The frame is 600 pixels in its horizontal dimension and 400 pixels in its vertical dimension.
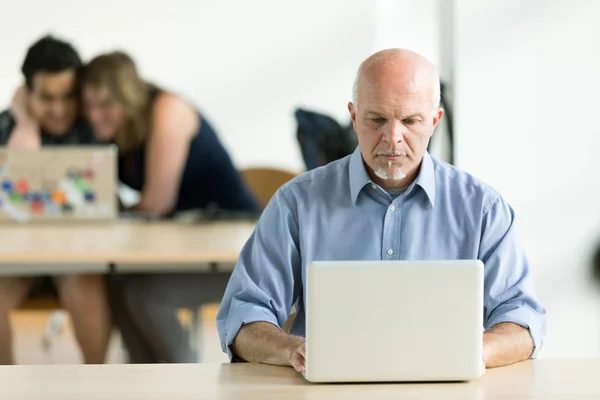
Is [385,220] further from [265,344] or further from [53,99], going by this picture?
[53,99]

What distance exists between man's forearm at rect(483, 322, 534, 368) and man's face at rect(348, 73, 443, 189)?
0.31 meters

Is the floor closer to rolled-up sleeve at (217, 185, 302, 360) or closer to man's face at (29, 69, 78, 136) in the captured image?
man's face at (29, 69, 78, 136)

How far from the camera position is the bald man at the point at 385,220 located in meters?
1.65

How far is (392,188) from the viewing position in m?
1.77

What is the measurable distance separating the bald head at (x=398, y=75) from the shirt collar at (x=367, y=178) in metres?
0.11

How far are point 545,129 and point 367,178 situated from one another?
3078 millimetres

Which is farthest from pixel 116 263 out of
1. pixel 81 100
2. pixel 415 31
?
pixel 415 31

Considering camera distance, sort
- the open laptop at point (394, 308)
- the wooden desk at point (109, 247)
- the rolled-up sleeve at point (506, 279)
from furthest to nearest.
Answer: the wooden desk at point (109, 247) < the rolled-up sleeve at point (506, 279) < the open laptop at point (394, 308)

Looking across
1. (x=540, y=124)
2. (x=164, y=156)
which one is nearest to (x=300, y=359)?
(x=164, y=156)

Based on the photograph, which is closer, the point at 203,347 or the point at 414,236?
the point at 414,236

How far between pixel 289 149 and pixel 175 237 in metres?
3.14

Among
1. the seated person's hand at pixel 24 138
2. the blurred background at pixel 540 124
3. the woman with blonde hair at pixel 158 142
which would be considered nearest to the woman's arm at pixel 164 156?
the woman with blonde hair at pixel 158 142

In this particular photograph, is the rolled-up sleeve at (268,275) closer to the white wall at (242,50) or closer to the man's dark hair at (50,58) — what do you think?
the man's dark hair at (50,58)

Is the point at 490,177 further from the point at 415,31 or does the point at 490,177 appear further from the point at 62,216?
the point at 62,216
